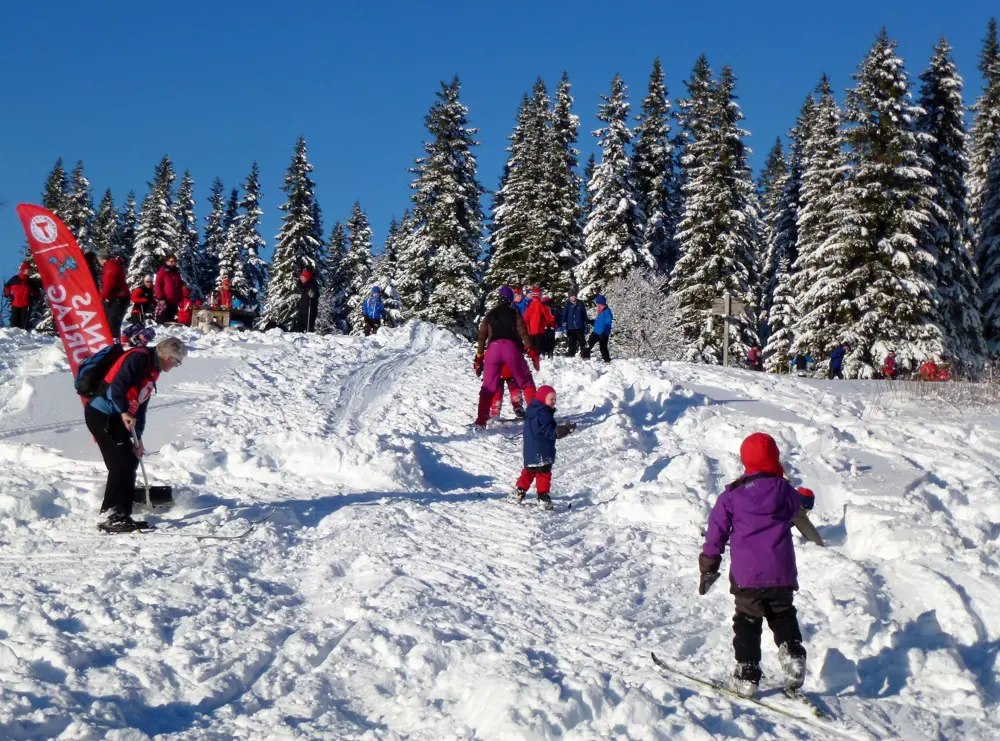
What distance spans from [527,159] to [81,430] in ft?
104

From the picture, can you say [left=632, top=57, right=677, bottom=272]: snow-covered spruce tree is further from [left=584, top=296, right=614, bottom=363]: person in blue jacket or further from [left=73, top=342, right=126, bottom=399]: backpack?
[left=73, top=342, right=126, bottom=399]: backpack

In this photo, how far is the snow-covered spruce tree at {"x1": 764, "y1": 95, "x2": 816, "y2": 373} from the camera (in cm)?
3616

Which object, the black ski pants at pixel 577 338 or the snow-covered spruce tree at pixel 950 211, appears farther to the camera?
the snow-covered spruce tree at pixel 950 211

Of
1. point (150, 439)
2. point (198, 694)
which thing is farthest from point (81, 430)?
point (198, 694)

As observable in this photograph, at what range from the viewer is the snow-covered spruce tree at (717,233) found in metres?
32.2

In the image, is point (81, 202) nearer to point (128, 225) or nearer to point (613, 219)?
point (128, 225)

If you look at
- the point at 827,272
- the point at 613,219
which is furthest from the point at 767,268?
the point at 827,272

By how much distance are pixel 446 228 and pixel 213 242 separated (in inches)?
1030

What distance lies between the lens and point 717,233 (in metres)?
33.0

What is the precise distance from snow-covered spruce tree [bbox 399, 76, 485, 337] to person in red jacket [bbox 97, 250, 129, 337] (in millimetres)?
21260

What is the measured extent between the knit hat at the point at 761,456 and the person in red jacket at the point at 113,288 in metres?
11.5

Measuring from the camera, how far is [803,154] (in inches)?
1566

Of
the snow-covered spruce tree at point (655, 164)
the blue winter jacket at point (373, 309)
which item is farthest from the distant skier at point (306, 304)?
the snow-covered spruce tree at point (655, 164)

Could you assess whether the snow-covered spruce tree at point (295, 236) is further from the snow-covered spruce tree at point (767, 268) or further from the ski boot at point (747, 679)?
the ski boot at point (747, 679)
